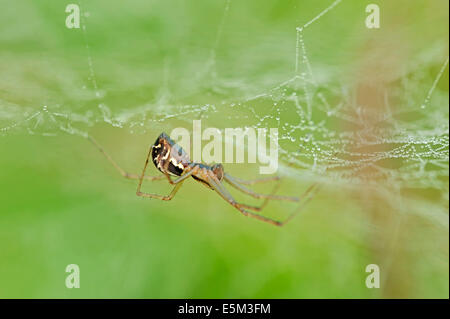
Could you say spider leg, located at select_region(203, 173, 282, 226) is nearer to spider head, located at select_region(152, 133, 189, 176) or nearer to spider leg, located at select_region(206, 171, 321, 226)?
spider leg, located at select_region(206, 171, 321, 226)

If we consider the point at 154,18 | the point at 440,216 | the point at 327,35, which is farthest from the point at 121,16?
the point at 440,216

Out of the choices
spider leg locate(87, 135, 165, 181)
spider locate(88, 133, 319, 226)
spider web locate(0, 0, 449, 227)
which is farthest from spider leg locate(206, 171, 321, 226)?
spider leg locate(87, 135, 165, 181)

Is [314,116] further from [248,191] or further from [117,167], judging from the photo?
[117,167]

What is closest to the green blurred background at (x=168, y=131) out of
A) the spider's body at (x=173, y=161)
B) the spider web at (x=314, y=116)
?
the spider web at (x=314, y=116)

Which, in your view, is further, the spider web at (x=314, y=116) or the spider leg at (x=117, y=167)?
the spider leg at (x=117, y=167)

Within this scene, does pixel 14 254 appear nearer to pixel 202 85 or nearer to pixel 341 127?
pixel 202 85

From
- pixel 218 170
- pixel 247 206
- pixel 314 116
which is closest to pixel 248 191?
pixel 247 206

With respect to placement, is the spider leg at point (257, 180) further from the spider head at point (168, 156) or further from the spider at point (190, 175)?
the spider head at point (168, 156)
